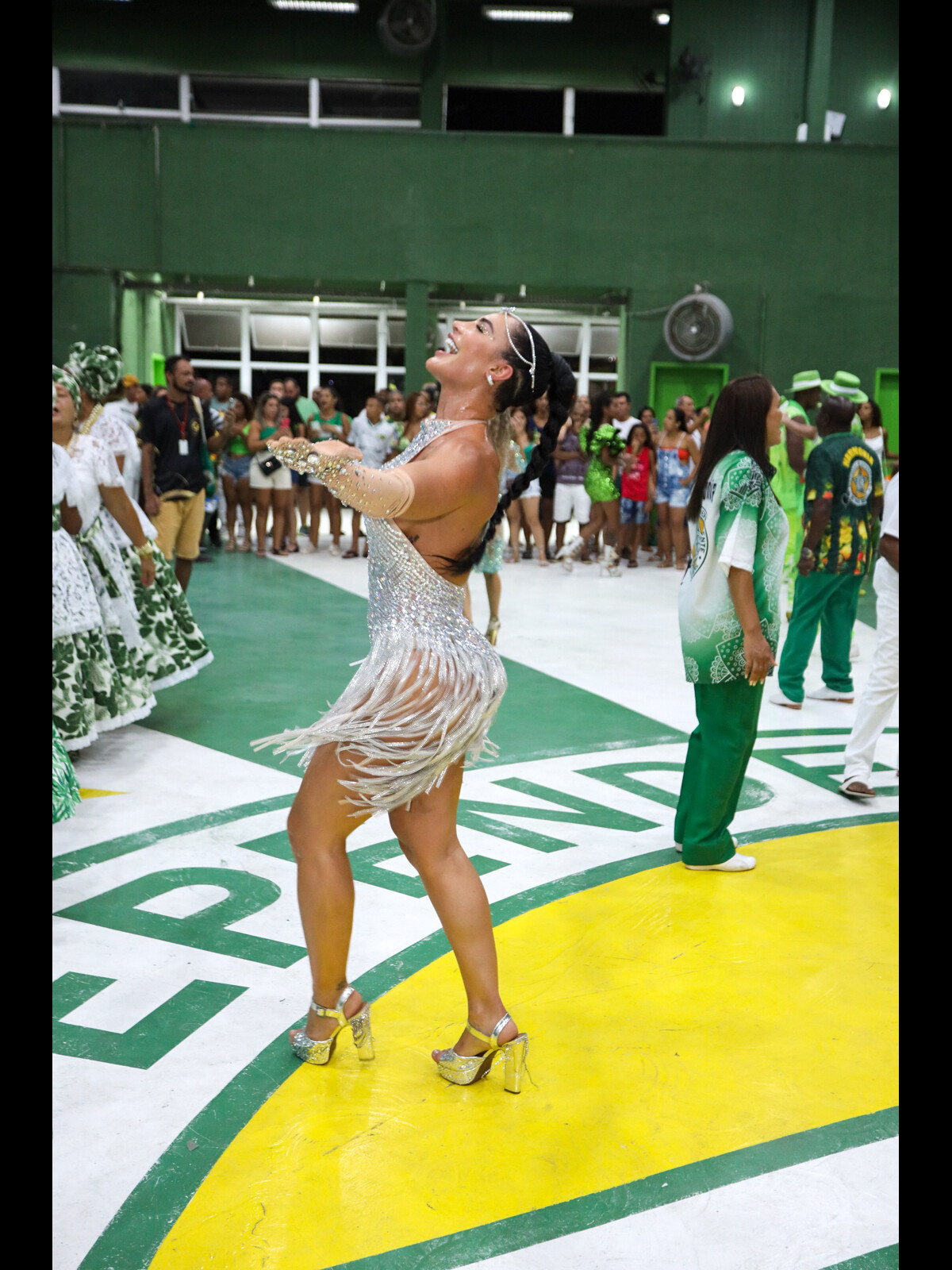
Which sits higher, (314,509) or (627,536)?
(314,509)

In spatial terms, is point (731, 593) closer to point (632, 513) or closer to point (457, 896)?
point (457, 896)

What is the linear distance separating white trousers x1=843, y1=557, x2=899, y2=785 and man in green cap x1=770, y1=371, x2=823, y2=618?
3489 millimetres

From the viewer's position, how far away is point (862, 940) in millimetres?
3379

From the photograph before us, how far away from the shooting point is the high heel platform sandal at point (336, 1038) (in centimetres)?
260

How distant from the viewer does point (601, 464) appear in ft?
36.9

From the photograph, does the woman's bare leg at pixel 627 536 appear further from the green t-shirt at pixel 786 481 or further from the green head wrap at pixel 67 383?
the green head wrap at pixel 67 383

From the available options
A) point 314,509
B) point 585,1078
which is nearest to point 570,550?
point 314,509

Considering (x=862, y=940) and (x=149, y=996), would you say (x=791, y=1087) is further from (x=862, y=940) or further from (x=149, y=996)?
(x=149, y=996)

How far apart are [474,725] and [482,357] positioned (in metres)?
0.79

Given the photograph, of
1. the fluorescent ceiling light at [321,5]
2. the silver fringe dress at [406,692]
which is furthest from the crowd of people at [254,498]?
the fluorescent ceiling light at [321,5]

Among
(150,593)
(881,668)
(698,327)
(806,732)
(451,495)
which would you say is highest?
(698,327)

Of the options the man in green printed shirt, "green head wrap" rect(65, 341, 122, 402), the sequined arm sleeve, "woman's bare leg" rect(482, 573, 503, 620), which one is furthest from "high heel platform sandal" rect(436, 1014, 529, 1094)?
"woman's bare leg" rect(482, 573, 503, 620)

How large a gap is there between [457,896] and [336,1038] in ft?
1.60

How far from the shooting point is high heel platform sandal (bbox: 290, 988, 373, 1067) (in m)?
2.60
